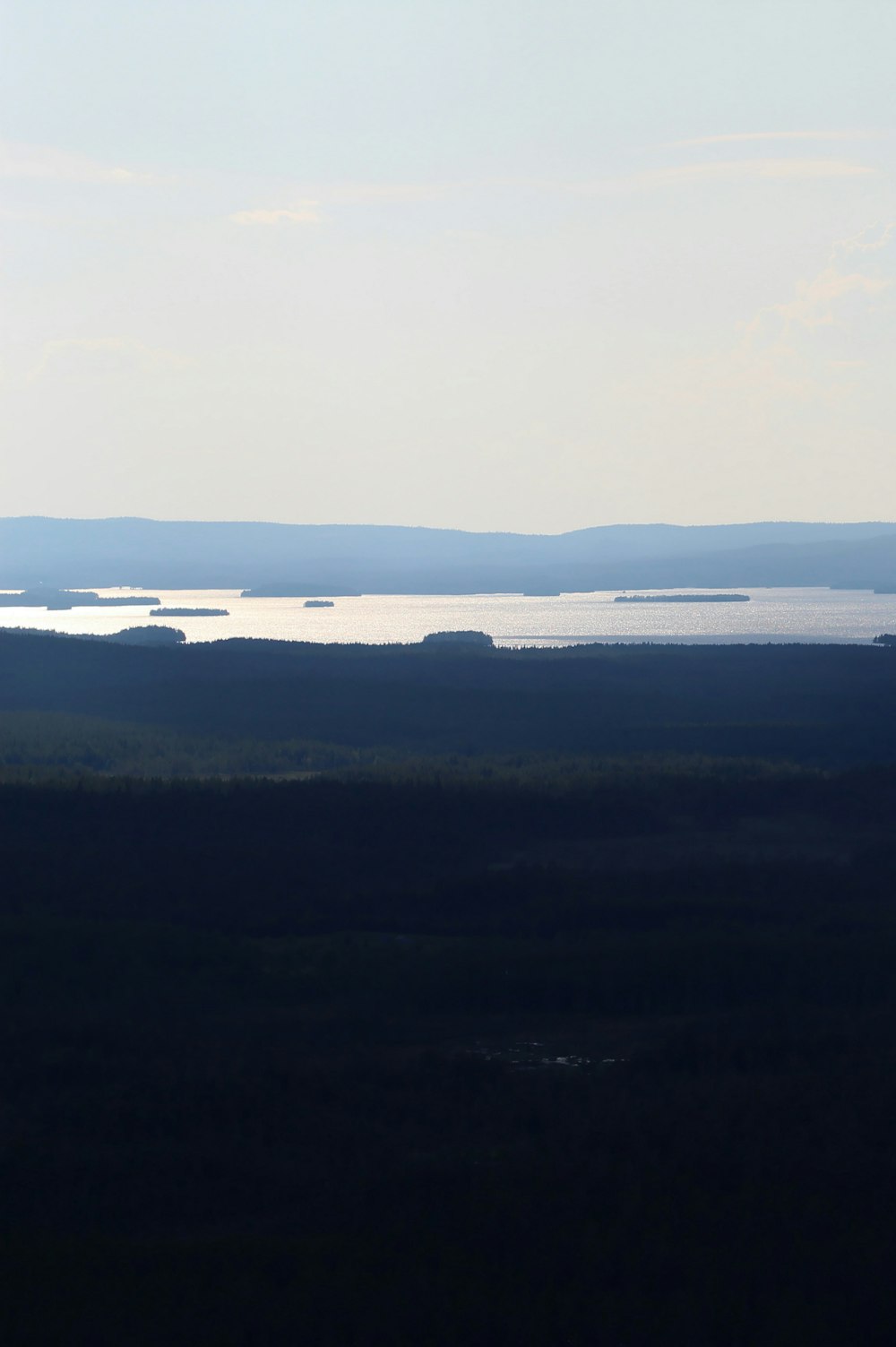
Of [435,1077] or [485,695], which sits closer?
[435,1077]

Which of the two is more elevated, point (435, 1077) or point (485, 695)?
point (485, 695)

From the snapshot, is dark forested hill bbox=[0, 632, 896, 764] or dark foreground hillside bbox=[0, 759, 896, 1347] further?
dark forested hill bbox=[0, 632, 896, 764]

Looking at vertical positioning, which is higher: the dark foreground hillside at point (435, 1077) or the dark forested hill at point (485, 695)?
the dark forested hill at point (485, 695)

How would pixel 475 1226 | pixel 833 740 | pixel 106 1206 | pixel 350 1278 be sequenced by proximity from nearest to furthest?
pixel 350 1278 → pixel 475 1226 → pixel 106 1206 → pixel 833 740

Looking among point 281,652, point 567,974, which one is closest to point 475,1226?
point 567,974

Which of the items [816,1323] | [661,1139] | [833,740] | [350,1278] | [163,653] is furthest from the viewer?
[163,653]

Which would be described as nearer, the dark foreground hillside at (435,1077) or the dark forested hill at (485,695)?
the dark foreground hillside at (435,1077)

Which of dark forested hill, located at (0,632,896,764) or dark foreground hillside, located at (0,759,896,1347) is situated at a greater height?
dark forested hill, located at (0,632,896,764)

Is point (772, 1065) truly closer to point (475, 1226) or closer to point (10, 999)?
point (475, 1226)
